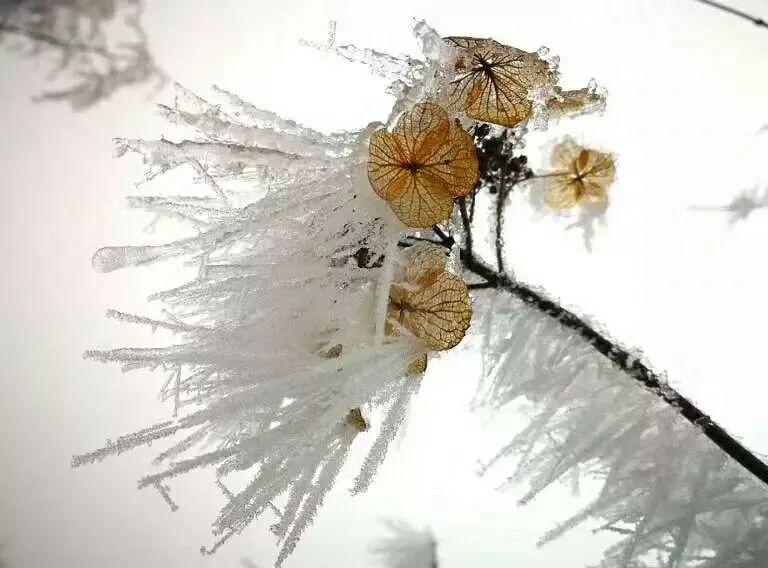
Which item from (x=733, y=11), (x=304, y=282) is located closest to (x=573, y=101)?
(x=304, y=282)

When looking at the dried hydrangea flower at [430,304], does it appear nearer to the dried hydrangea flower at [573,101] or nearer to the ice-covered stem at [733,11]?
the dried hydrangea flower at [573,101]

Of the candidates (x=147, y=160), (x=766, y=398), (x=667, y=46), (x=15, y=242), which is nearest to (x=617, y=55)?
(x=667, y=46)

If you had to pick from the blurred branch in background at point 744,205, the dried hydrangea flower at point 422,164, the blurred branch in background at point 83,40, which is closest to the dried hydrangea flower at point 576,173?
the blurred branch in background at point 744,205

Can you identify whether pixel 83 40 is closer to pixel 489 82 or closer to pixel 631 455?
pixel 489 82

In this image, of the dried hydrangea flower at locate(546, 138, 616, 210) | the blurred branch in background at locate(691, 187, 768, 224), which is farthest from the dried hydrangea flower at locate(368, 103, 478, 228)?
the blurred branch in background at locate(691, 187, 768, 224)

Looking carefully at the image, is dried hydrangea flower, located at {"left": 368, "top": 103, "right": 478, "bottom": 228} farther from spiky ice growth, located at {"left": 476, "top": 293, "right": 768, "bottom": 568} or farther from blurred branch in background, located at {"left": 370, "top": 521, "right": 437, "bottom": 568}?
blurred branch in background, located at {"left": 370, "top": 521, "right": 437, "bottom": 568}

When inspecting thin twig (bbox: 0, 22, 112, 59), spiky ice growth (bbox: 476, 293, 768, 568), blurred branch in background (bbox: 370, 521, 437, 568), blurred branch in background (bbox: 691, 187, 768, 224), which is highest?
blurred branch in background (bbox: 691, 187, 768, 224)
